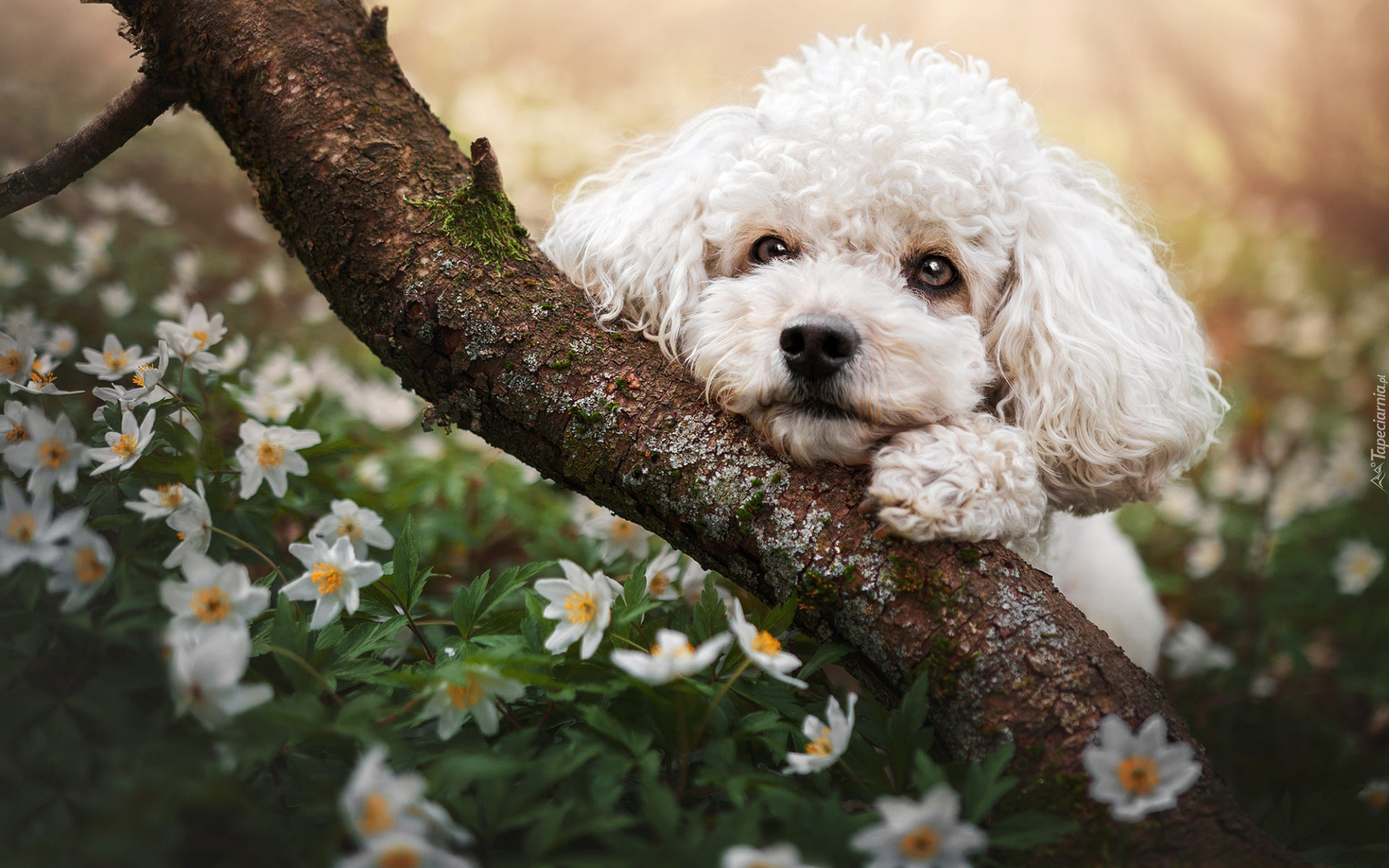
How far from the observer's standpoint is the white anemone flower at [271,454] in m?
1.49

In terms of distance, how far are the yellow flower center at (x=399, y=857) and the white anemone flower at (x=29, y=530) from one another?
0.61 meters

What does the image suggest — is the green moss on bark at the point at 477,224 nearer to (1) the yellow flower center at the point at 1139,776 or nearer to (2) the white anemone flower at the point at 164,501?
(2) the white anemone flower at the point at 164,501

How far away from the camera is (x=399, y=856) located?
2.64ft

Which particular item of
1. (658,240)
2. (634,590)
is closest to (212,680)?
(634,590)

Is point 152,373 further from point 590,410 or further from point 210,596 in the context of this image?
point 590,410

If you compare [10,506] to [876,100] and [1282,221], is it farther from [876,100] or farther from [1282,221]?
[1282,221]

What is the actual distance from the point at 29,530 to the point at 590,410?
0.84 meters

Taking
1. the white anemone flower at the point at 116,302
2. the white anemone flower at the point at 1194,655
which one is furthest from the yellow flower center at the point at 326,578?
the white anemone flower at the point at 1194,655

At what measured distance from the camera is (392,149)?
64.6 inches

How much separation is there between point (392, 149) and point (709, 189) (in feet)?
2.36

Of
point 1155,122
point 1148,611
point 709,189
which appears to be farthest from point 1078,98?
point 709,189

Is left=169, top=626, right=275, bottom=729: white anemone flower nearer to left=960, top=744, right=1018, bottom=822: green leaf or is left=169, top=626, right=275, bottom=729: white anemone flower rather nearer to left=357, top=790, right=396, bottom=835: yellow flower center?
left=357, top=790, right=396, bottom=835: yellow flower center

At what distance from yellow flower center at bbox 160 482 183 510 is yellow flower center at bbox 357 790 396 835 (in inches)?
27.9

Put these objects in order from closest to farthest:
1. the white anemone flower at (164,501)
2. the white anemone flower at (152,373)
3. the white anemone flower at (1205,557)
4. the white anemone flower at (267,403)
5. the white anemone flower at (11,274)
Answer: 1. the white anemone flower at (164,501)
2. the white anemone flower at (152,373)
3. the white anemone flower at (267,403)
4. the white anemone flower at (11,274)
5. the white anemone flower at (1205,557)
